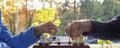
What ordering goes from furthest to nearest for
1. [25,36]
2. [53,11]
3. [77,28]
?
[53,11] < [25,36] < [77,28]

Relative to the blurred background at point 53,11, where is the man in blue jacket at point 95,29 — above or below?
above

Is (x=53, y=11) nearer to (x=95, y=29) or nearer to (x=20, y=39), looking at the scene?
(x=20, y=39)


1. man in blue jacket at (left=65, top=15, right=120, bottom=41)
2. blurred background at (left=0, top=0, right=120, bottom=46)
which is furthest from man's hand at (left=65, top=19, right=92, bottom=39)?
blurred background at (left=0, top=0, right=120, bottom=46)

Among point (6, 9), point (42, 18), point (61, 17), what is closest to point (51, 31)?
point (42, 18)

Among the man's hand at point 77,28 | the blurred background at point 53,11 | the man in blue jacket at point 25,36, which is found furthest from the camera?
the blurred background at point 53,11


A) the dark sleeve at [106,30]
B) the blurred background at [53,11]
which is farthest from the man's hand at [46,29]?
the blurred background at [53,11]

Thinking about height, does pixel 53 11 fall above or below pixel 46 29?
below

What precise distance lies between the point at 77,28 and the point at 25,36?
0.82 ft

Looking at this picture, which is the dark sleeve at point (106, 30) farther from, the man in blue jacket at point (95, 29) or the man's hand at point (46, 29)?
the man's hand at point (46, 29)

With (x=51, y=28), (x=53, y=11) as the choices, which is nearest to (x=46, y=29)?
(x=51, y=28)

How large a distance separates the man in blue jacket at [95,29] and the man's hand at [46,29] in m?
0.07

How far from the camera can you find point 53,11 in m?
5.67

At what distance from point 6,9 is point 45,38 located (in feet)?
16.0

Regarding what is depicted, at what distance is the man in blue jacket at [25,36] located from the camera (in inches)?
35.6
